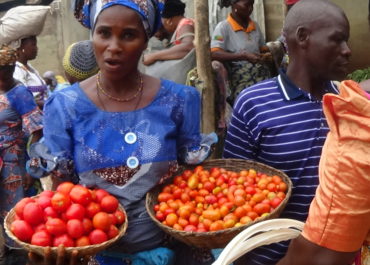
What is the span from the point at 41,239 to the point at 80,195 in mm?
225

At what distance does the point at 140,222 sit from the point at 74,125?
50 cm

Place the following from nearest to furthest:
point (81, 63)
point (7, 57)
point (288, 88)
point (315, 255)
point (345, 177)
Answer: point (345, 177) < point (315, 255) < point (288, 88) < point (81, 63) < point (7, 57)

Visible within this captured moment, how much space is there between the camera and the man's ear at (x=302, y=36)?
242 centimetres

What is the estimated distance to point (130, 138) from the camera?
2.25 meters

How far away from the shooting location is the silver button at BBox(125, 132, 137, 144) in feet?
7.39

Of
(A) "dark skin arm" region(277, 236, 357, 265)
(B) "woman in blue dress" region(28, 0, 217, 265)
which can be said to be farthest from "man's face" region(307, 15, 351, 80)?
(A) "dark skin arm" region(277, 236, 357, 265)

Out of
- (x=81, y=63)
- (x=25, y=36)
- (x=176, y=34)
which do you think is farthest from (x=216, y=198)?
(x=25, y=36)

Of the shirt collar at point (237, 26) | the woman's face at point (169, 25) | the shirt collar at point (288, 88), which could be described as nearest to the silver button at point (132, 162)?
the shirt collar at point (288, 88)

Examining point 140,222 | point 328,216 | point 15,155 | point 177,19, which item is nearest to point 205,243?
point 140,222

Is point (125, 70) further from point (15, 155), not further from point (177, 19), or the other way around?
point (177, 19)

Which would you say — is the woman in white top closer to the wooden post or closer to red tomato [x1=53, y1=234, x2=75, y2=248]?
the wooden post

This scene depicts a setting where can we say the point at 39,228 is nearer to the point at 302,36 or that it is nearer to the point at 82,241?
the point at 82,241

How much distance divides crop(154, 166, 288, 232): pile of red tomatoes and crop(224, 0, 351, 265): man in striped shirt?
14cm

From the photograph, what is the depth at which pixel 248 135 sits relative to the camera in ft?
8.40
